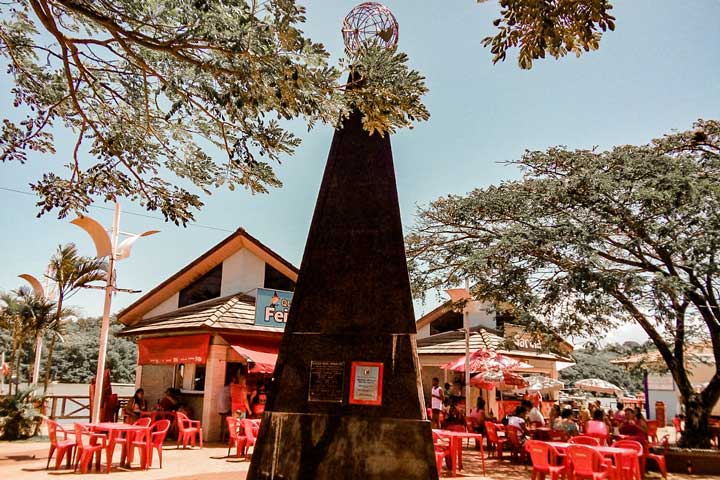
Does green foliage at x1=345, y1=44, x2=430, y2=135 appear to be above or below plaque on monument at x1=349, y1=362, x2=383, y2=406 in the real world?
above

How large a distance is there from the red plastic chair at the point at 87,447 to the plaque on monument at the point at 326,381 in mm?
4878

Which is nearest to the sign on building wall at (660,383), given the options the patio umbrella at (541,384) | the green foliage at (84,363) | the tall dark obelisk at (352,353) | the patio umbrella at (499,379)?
the patio umbrella at (541,384)

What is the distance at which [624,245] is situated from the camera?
13.4m

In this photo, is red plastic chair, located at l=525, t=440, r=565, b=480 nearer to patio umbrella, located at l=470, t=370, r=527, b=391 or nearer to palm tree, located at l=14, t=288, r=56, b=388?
patio umbrella, located at l=470, t=370, r=527, b=391

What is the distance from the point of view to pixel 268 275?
728 inches

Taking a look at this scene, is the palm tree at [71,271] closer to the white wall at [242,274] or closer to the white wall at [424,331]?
the white wall at [242,274]

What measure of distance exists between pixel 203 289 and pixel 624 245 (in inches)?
510

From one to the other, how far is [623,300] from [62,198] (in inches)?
463

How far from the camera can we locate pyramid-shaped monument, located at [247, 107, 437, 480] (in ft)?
21.7

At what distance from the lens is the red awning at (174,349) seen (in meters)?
15.4

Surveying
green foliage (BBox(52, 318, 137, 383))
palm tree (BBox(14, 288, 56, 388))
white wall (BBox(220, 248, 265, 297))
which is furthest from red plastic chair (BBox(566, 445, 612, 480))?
green foliage (BBox(52, 318, 137, 383))

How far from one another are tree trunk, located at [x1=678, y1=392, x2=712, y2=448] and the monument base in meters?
9.63

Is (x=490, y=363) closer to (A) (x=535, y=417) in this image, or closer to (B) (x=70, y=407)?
(A) (x=535, y=417)

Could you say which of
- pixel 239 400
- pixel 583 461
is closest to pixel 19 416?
pixel 239 400
